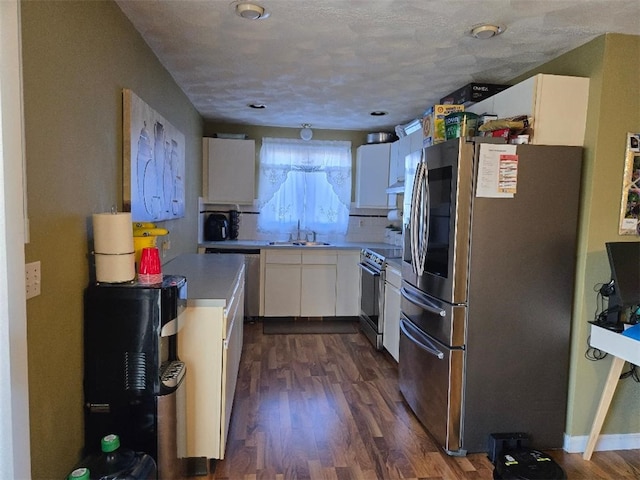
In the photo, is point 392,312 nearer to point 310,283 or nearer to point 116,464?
point 310,283

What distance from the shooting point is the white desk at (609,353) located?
2.07 m

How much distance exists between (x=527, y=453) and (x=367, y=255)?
2489mm

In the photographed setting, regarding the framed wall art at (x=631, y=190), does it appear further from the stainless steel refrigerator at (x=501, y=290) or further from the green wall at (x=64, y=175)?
the green wall at (x=64, y=175)

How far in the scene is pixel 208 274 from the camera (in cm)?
274

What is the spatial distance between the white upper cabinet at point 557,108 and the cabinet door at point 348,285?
2.65 metres

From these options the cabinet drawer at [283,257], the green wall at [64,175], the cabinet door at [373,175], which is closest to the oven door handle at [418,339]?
the green wall at [64,175]

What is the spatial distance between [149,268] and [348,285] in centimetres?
320

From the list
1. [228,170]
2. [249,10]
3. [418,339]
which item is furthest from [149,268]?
[228,170]

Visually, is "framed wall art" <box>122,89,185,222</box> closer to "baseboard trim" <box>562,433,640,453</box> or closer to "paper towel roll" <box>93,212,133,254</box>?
"paper towel roll" <box>93,212,133,254</box>

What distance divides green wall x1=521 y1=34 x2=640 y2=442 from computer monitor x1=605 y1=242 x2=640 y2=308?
15 cm

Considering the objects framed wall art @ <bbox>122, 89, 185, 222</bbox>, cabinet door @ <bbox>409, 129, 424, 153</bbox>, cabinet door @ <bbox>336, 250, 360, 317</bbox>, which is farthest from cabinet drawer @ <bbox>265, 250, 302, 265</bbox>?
cabinet door @ <bbox>409, 129, 424, 153</bbox>

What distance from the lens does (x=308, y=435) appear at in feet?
8.17

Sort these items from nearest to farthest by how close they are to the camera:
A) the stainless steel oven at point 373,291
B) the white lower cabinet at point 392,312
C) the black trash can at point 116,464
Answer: the black trash can at point 116,464 → the white lower cabinet at point 392,312 → the stainless steel oven at point 373,291

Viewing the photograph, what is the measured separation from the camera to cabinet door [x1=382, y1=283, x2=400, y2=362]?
345cm
